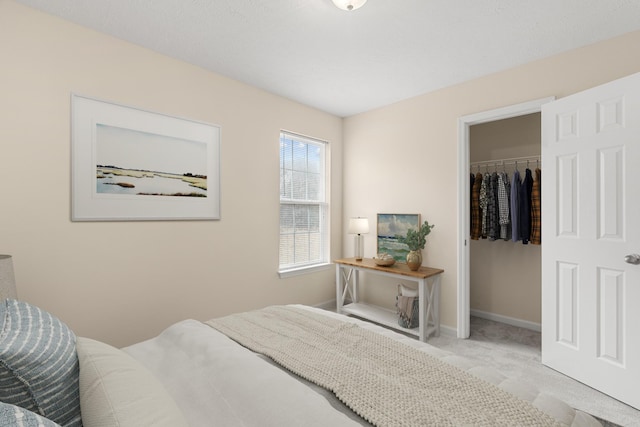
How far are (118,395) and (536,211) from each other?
3576mm

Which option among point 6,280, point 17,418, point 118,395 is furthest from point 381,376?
point 6,280

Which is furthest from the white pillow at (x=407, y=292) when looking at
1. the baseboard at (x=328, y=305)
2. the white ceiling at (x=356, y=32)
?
the white ceiling at (x=356, y=32)

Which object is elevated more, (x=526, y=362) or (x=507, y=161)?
(x=507, y=161)

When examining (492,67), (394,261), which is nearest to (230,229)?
(394,261)

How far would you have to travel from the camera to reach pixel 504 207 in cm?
329


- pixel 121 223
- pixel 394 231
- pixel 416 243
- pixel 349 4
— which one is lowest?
pixel 416 243

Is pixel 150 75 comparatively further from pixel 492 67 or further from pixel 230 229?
pixel 492 67

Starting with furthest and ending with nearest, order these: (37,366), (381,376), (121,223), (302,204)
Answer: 1. (302,204)
2. (121,223)
3. (381,376)
4. (37,366)

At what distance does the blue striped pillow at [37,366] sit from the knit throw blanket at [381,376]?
68 cm

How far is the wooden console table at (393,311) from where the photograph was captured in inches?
119

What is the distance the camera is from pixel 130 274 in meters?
2.42

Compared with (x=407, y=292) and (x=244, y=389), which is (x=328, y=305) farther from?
(x=244, y=389)

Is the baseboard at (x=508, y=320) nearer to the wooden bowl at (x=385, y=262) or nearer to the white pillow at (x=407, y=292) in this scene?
the white pillow at (x=407, y=292)

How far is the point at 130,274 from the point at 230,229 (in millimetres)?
922
